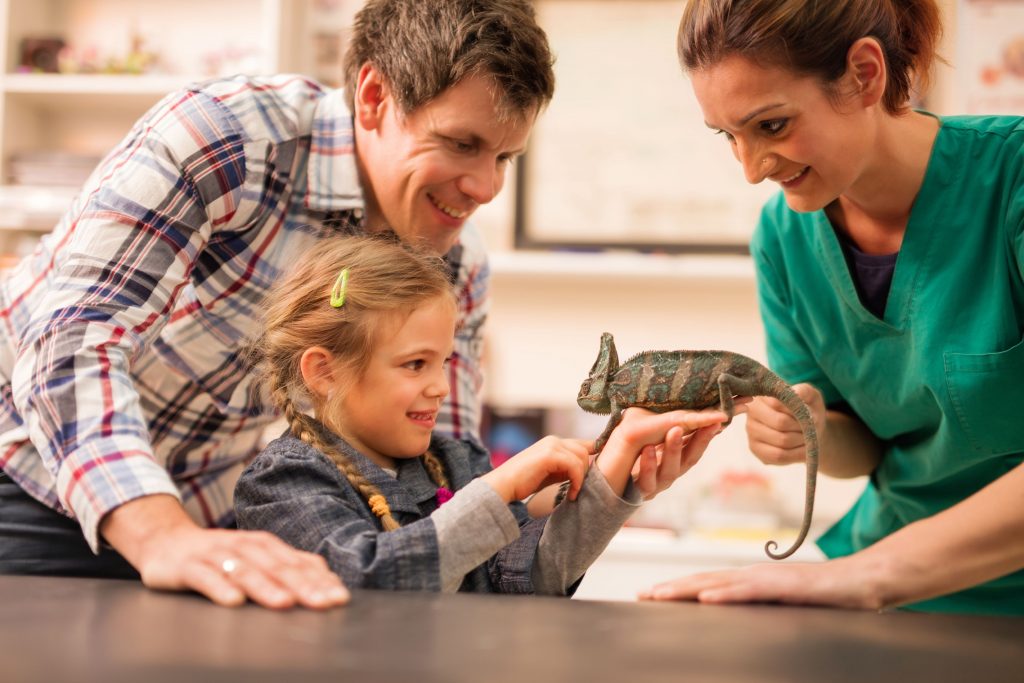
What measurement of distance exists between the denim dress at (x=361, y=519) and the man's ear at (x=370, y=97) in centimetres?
49

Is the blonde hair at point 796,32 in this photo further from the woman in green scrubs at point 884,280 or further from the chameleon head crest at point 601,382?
the chameleon head crest at point 601,382

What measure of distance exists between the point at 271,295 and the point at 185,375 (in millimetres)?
175

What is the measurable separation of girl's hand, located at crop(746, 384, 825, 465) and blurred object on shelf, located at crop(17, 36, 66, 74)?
250cm

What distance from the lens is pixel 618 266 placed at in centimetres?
274

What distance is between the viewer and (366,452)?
1.29m

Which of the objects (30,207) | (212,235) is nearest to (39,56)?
(30,207)

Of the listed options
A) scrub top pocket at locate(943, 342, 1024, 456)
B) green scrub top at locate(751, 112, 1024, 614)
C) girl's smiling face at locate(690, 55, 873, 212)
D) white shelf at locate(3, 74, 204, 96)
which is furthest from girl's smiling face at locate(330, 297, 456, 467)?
white shelf at locate(3, 74, 204, 96)

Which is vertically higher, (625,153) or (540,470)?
(625,153)

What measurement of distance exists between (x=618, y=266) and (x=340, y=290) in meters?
1.58

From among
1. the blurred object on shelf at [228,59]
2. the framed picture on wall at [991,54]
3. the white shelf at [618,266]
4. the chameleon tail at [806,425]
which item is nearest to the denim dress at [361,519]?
the chameleon tail at [806,425]

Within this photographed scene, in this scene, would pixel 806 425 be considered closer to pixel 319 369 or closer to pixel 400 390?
pixel 400 390

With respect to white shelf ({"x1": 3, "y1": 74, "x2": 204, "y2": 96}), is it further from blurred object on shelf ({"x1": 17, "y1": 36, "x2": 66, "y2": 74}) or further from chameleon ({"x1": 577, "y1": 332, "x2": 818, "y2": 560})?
chameleon ({"x1": 577, "y1": 332, "x2": 818, "y2": 560})

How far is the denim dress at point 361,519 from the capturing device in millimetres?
1019

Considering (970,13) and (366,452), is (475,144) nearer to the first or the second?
(366,452)
